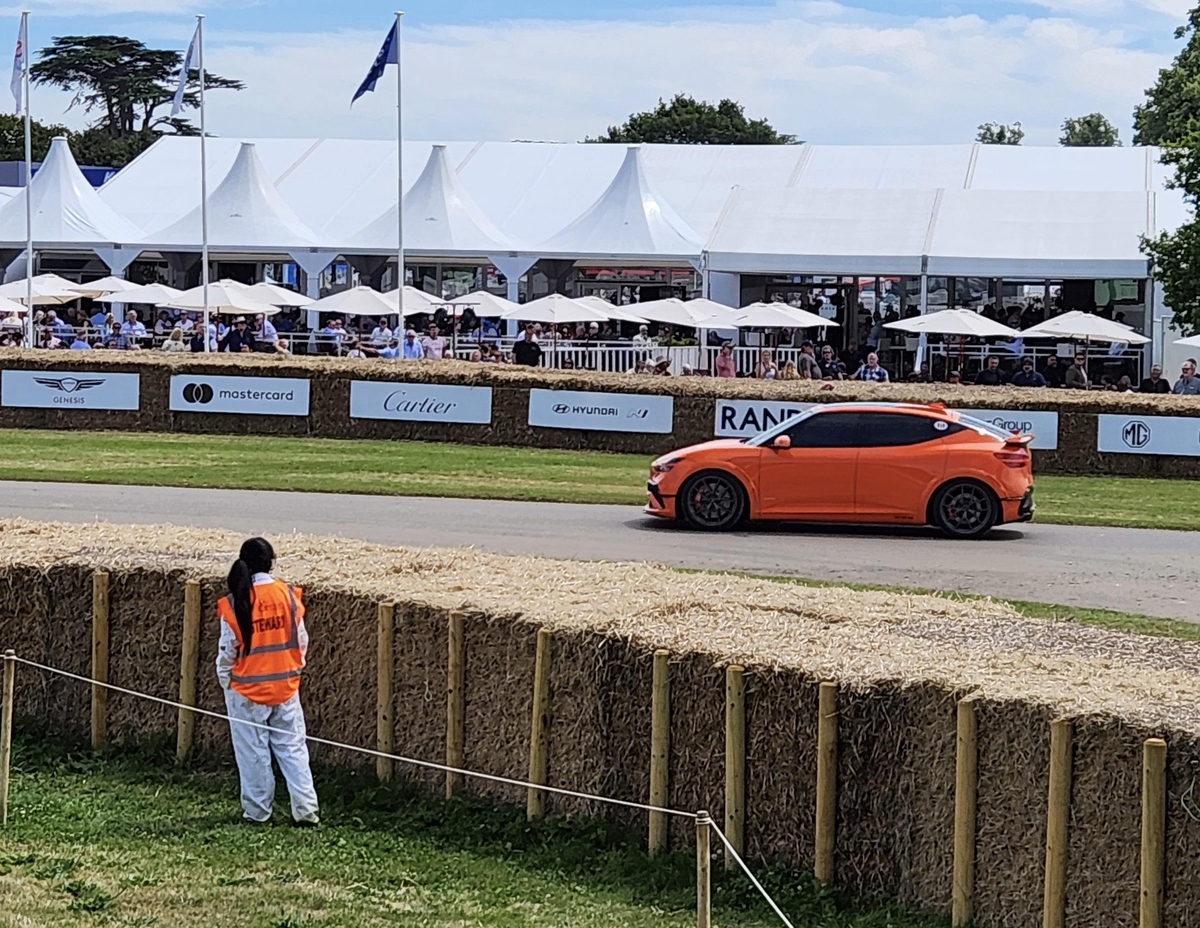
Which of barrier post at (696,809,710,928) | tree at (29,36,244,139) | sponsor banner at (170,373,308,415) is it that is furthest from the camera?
tree at (29,36,244,139)

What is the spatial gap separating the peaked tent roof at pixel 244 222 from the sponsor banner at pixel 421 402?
20763mm

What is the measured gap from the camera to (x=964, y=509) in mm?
20609

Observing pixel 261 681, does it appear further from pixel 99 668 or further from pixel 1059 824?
pixel 1059 824

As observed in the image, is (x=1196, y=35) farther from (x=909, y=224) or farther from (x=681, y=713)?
(x=681, y=713)

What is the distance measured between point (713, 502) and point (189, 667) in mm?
10384

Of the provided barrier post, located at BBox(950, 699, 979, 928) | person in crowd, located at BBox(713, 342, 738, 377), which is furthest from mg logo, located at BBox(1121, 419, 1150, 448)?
barrier post, located at BBox(950, 699, 979, 928)

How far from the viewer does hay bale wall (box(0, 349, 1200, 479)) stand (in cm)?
2672

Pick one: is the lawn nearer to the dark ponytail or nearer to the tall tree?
the dark ponytail

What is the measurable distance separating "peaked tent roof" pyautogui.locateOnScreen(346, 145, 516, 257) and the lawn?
19598 millimetres

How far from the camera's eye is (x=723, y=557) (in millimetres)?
18500

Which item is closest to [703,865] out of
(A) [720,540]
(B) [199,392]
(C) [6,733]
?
(C) [6,733]

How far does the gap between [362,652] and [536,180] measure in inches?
1774

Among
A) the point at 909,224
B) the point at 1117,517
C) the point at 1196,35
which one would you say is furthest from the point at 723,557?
the point at 1196,35

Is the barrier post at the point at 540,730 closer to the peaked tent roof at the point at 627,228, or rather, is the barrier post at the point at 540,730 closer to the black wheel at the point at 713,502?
the black wheel at the point at 713,502
